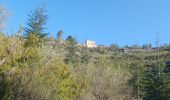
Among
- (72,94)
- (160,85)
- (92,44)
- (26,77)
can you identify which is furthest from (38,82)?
(92,44)

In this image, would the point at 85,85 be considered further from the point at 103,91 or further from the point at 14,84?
the point at 14,84

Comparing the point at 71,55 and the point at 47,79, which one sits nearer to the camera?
the point at 47,79

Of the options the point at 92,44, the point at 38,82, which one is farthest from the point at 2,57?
the point at 92,44

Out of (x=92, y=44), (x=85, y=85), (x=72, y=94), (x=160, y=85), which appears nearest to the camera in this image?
(x=72, y=94)

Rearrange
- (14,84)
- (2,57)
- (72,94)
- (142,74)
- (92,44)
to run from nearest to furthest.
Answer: (14,84), (2,57), (72,94), (142,74), (92,44)

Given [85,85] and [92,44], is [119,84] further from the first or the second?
[92,44]

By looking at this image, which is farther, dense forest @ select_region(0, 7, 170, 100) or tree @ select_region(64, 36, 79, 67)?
tree @ select_region(64, 36, 79, 67)

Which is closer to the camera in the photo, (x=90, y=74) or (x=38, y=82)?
(x=38, y=82)

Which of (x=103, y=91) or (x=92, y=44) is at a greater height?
(x=92, y=44)

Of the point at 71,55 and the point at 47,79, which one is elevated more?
the point at 71,55

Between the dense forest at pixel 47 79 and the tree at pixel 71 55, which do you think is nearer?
the dense forest at pixel 47 79

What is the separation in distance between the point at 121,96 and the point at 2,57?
28.7 meters

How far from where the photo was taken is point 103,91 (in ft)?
155

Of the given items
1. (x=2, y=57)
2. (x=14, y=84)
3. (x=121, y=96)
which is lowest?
(x=121, y=96)
